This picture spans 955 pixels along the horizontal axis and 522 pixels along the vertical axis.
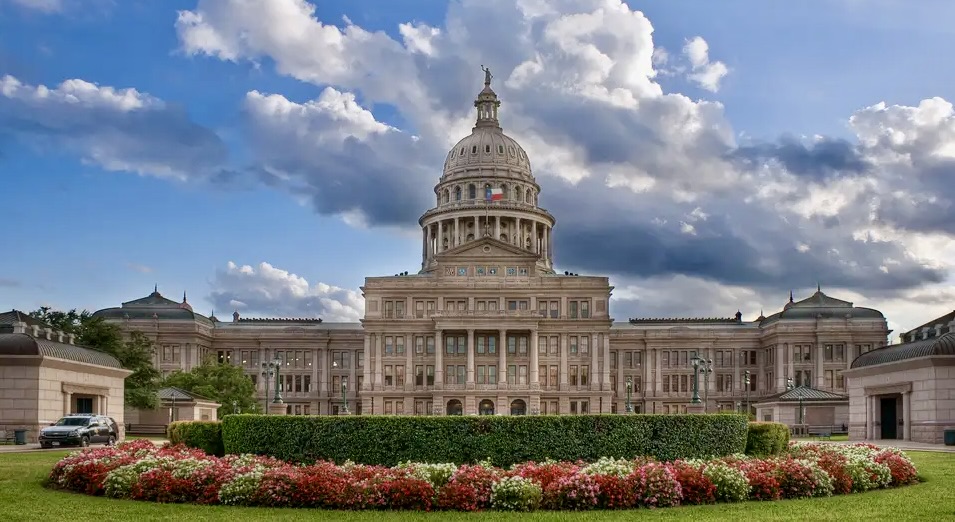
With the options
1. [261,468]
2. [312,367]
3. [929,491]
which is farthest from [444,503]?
[312,367]

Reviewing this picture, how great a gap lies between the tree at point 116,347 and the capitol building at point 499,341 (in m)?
37.4

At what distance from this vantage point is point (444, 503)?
2550 centimetres

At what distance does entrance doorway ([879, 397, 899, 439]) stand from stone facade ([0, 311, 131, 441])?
4752 centimetres

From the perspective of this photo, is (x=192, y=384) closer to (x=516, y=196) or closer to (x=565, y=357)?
(x=565, y=357)

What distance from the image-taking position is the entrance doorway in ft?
229

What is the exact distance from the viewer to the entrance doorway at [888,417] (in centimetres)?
6988

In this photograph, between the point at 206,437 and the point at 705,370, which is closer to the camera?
the point at 206,437

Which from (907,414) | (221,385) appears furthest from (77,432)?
(221,385)

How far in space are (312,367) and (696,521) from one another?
123374mm

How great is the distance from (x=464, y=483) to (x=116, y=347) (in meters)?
65.4

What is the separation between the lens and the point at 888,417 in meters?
70.6

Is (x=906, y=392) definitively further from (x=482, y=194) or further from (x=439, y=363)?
(x=482, y=194)

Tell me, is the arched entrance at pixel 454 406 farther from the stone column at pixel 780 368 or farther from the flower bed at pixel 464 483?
the flower bed at pixel 464 483

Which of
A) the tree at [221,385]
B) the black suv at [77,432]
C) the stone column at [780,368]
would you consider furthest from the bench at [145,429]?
the stone column at [780,368]
